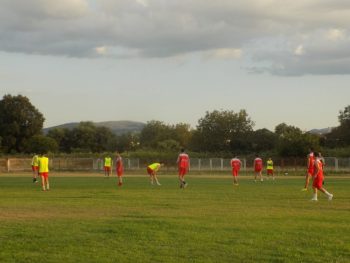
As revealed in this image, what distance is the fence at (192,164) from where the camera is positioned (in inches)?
2773

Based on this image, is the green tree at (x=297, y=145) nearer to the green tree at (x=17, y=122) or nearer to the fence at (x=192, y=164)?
the fence at (x=192, y=164)

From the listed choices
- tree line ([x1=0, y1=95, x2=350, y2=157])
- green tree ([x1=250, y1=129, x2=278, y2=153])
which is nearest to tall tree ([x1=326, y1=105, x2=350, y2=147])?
tree line ([x1=0, y1=95, x2=350, y2=157])

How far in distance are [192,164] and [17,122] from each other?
163ft

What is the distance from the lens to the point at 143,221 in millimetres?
15453

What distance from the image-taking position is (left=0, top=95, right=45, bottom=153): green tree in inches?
4496

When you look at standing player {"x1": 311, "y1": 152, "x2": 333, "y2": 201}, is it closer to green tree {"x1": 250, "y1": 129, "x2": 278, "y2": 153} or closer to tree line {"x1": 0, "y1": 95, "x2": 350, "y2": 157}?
tree line {"x1": 0, "y1": 95, "x2": 350, "y2": 157}

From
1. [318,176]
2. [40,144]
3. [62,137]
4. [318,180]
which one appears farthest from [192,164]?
[62,137]

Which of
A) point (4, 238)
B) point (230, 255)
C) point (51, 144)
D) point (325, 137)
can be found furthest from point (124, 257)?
point (325, 137)

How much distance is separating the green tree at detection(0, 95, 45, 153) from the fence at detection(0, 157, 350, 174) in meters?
34.8

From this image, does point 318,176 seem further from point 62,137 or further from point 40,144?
point 62,137

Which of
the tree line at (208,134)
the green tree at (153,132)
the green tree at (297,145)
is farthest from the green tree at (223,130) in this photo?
the green tree at (297,145)

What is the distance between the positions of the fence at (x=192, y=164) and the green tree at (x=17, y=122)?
3480 cm

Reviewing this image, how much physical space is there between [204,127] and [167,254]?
373 ft

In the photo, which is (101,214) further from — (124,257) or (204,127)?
(204,127)
